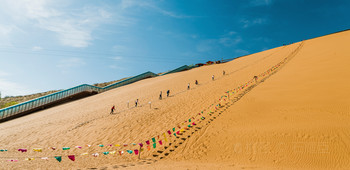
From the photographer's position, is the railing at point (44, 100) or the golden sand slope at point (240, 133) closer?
the golden sand slope at point (240, 133)

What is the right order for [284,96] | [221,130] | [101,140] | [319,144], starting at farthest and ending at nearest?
[284,96] → [101,140] → [221,130] → [319,144]

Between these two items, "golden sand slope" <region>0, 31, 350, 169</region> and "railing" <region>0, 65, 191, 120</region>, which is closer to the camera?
"golden sand slope" <region>0, 31, 350, 169</region>

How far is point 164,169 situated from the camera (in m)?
7.29

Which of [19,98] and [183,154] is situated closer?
[183,154]

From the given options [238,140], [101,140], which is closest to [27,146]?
[101,140]

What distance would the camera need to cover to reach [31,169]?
26.7ft

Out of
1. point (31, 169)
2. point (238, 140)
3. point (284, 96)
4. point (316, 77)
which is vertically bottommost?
point (31, 169)

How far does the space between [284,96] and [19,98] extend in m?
53.1

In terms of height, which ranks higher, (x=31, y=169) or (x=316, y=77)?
(x=316, y=77)

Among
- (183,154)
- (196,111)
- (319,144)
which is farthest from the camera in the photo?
(196,111)

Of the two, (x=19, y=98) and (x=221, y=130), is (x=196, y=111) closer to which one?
(x=221, y=130)

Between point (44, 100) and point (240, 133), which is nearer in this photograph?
point (240, 133)

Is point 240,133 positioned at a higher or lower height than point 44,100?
lower

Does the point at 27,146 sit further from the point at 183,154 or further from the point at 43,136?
the point at 183,154
